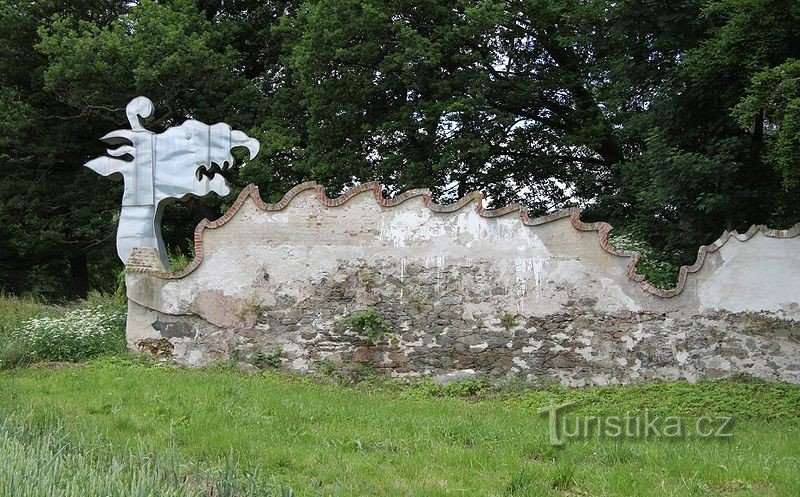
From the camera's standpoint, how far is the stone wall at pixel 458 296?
8922mm

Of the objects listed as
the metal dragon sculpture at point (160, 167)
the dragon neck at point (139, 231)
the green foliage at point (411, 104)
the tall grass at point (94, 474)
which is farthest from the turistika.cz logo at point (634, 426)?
the dragon neck at point (139, 231)

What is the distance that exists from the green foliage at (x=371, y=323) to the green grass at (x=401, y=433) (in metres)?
0.71

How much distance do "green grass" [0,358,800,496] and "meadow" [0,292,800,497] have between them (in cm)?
2

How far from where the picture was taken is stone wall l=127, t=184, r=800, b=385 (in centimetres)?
892

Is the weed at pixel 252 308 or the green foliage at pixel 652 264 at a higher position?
the green foliage at pixel 652 264

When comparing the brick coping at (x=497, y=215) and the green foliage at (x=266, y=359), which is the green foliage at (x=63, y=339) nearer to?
the brick coping at (x=497, y=215)

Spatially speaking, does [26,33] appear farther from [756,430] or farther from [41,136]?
[756,430]

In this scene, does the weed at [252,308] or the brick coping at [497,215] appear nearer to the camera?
the brick coping at [497,215]

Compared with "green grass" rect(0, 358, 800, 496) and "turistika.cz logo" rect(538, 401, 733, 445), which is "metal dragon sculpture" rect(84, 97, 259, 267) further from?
"turistika.cz logo" rect(538, 401, 733, 445)

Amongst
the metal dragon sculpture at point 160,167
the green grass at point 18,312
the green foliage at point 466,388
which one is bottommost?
the green foliage at point 466,388

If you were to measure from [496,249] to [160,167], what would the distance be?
5848mm

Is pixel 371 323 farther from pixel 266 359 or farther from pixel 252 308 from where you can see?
pixel 252 308

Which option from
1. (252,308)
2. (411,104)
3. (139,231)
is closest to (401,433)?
(252,308)

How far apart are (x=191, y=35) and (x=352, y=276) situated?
36.7 feet
